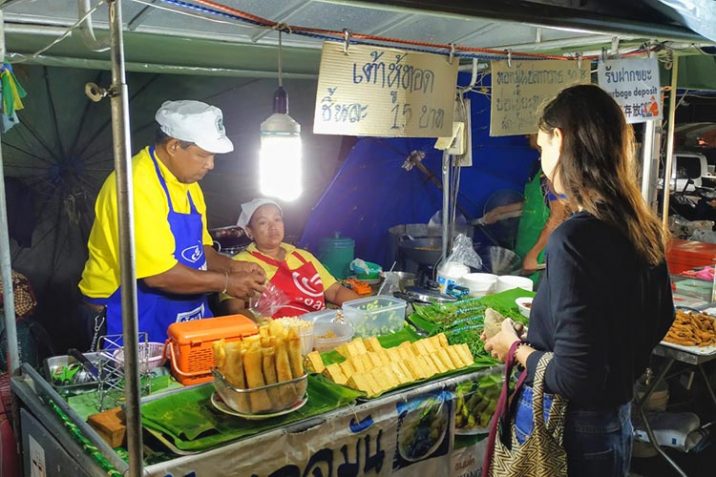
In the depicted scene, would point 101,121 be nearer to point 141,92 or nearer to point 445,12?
point 141,92

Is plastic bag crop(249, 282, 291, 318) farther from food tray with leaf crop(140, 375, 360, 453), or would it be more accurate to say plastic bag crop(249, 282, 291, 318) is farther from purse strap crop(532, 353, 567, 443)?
purse strap crop(532, 353, 567, 443)

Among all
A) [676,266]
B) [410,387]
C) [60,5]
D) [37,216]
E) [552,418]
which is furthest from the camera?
[676,266]

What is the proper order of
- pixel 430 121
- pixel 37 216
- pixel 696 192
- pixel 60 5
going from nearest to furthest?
pixel 60 5, pixel 430 121, pixel 37 216, pixel 696 192

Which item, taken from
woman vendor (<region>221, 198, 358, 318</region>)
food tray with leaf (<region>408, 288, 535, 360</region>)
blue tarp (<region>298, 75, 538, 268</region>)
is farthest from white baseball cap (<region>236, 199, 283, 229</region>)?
food tray with leaf (<region>408, 288, 535, 360</region>)

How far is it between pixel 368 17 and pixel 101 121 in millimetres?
2331

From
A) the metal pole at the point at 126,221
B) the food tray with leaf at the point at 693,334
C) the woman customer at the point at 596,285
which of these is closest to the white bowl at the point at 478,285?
the food tray with leaf at the point at 693,334

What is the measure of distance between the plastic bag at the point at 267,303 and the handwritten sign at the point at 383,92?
116cm

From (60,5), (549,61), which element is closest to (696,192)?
(549,61)

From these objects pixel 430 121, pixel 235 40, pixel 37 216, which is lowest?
pixel 37 216

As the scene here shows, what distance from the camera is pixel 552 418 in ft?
6.22

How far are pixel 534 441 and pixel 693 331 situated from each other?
1820 mm

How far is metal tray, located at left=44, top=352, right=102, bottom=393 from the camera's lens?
2324 millimetres

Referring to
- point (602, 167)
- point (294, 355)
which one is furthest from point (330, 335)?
point (602, 167)

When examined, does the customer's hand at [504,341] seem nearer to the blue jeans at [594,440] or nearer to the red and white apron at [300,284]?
the blue jeans at [594,440]
